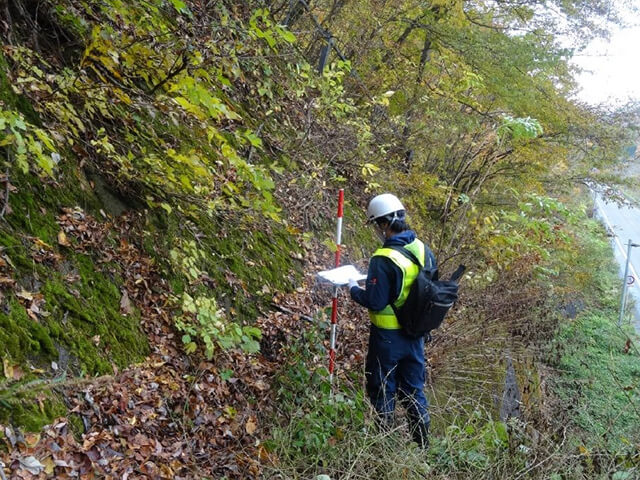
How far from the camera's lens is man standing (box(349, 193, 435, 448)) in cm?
410

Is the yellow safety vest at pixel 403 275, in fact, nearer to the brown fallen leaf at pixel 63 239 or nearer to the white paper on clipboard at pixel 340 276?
the white paper on clipboard at pixel 340 276

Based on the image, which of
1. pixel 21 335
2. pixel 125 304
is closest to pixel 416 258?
pixel 125 304

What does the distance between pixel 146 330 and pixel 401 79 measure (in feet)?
26.4

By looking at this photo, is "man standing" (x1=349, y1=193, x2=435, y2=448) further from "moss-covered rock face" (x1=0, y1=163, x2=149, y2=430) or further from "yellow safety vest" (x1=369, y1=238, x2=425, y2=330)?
"moss-covered rock face" (x1=0, y1=163, x2=149, y2=430)

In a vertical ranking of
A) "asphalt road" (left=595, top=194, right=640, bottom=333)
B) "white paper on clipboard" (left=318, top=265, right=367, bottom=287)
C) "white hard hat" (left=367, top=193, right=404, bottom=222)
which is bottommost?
"white paper on clipboard" (left=318, top=265, right=367, bottom=287)

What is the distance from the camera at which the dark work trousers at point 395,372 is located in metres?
4.33

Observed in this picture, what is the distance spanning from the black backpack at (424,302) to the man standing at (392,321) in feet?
0.16

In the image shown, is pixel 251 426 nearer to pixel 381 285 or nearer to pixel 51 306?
pixel 381 285

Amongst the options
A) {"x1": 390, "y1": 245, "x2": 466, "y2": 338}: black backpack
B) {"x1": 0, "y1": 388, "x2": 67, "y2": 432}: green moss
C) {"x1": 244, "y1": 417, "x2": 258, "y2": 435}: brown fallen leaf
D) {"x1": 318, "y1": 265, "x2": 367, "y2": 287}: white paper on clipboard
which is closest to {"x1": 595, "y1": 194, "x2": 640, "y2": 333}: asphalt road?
{"x1": 390, "y1": 245, "x2": 466, "y2": 338}: black backpack

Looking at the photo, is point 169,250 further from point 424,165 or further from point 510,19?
point 510,19

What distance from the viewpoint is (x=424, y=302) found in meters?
4.07

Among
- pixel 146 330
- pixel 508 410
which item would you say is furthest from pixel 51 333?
pixel 508 410

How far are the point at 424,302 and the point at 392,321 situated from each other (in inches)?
14.5

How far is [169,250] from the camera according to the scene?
4453mm
